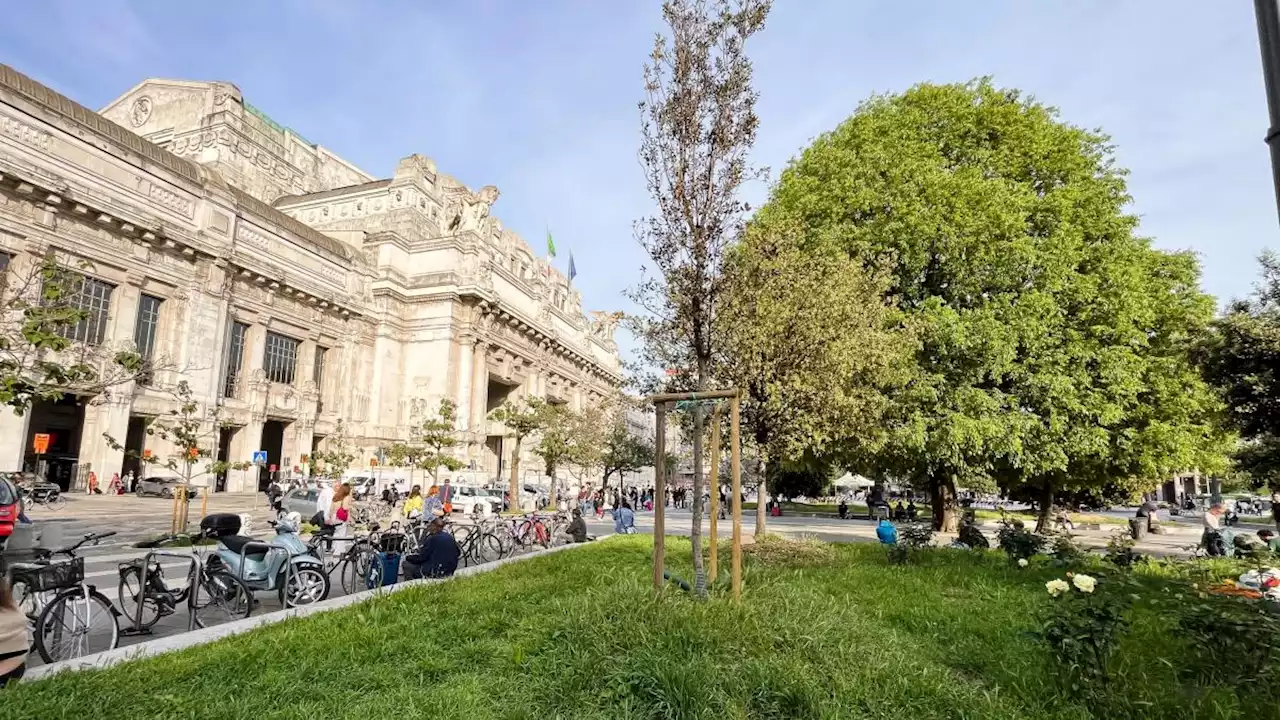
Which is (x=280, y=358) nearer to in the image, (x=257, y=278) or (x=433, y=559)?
(x=257, y=278)

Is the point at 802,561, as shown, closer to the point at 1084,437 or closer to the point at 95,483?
the point at 1084,437

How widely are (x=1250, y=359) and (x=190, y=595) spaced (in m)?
16.6

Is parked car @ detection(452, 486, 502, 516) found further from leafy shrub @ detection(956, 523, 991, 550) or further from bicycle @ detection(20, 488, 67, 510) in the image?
leafy shrub @ detection(956, 523, 991, 550)

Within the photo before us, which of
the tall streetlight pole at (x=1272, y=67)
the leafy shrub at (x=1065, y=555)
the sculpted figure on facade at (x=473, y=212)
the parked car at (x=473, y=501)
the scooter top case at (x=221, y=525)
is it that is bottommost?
the parked car at (x=473, y=501)

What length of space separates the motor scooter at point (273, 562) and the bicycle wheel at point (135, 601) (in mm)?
824

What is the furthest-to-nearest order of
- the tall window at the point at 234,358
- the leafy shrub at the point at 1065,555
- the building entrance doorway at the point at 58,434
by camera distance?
the tall window at the point at 234,358 < the building entrance doorway at the point at 58,434 < the leafy shrub at the point at 1065,555

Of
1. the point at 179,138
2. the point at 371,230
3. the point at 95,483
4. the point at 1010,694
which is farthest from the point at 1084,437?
the point at 179,138

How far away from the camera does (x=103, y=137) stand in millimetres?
28469

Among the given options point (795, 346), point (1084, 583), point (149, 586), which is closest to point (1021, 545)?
point (795, 346)

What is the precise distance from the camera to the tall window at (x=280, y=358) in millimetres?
37403

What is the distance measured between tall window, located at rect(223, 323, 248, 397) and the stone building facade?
0.12 meters

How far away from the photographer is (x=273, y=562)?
28.3ft

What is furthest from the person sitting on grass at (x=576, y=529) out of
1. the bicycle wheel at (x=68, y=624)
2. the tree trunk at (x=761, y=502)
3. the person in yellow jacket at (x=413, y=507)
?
the bicycle wheel at (x=68, y=624)

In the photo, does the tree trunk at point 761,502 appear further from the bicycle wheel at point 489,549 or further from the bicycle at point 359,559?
the bicycle at point 359,559
